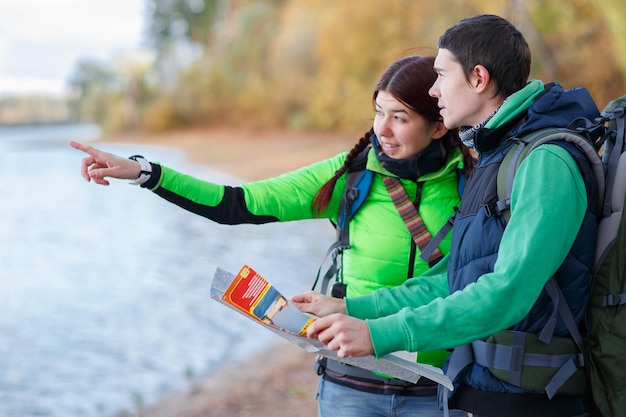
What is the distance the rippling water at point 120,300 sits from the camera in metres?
6.50

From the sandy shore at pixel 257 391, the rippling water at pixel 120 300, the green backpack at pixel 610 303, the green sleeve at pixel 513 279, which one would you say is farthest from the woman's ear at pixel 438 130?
the rippling water at pixel 120 300

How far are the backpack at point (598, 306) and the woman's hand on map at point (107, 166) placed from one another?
107cm

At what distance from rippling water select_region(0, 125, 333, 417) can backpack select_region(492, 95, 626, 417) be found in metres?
4.67

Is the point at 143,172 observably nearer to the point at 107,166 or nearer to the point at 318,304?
the point at 107,166

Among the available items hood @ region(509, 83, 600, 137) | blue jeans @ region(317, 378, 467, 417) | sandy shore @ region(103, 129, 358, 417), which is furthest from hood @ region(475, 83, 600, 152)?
sandy shore @ region(103, 129, 358, 417)

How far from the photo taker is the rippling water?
6.50 meters

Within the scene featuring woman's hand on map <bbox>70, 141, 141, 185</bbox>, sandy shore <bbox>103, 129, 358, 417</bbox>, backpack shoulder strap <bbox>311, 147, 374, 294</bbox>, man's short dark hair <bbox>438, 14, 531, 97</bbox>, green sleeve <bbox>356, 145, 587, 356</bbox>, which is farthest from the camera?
sandy shore <bbox>103, 129, 358, 417</bbox>

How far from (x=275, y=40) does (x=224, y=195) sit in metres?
37.3

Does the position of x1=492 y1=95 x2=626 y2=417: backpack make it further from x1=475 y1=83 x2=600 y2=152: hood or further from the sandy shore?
the sandy shore

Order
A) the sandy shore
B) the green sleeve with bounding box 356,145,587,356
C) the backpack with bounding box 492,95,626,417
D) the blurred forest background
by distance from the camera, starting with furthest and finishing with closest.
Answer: the blurred forest background → the sandy shore → the backpack with bounding box 492,95,626,417 → the green sleeve with bounding box 356,145,587,356

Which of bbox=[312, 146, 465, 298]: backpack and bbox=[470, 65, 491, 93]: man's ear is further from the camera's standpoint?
bbox=[312, 146, 465, 298]: backpack

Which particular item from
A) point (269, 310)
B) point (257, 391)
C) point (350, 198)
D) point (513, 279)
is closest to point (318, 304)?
point (269, 310)

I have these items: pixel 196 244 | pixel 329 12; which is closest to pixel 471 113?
pixel 196 244

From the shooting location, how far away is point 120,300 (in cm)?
970
